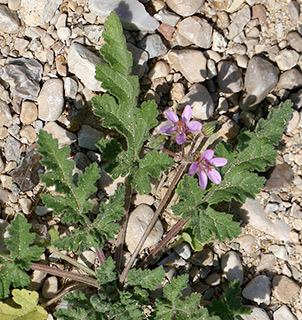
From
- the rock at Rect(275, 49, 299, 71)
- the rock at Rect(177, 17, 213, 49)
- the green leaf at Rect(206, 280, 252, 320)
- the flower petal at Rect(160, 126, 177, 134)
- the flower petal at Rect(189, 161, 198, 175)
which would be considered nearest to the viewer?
the flower petal at Rect(189, 161, 198, 175)

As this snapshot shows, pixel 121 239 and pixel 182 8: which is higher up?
pixel 182 8

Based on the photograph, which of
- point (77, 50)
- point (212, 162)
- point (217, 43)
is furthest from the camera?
point (217, 43)

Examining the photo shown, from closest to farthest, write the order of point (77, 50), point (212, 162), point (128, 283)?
point (212, 162) → point (128, 283) → point (77, 50)

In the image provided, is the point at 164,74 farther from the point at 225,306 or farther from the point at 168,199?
the point at 225,306

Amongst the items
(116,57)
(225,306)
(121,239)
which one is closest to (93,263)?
(121,239)

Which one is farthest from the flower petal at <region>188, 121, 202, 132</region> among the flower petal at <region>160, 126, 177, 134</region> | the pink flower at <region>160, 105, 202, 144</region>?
the flower petal at <region>160, 126, 177, 134</region>

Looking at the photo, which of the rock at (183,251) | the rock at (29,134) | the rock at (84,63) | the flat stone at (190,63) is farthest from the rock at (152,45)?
the rock at (183,251)

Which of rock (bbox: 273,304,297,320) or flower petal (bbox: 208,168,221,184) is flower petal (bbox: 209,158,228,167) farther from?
rock (bbox: 273,304,297,320)

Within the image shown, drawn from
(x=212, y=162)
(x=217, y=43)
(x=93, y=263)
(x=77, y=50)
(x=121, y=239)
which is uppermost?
(x=217, y=43)

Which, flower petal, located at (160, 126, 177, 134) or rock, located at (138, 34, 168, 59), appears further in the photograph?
rock, located at (138, 34, 168, 59)
